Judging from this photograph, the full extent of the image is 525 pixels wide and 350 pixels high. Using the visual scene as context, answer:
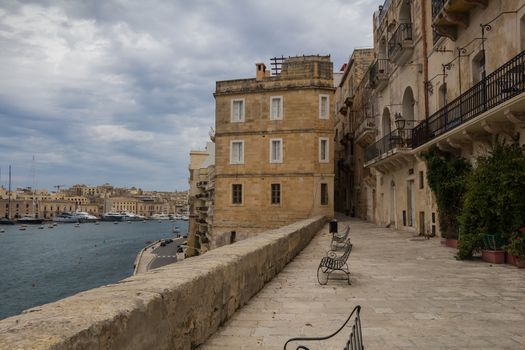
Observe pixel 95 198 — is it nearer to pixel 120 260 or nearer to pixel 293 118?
pixel 120 260

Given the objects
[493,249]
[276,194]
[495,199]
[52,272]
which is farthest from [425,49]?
[52,272]

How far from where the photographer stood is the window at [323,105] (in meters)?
30.6

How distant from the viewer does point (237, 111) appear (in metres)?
31.6

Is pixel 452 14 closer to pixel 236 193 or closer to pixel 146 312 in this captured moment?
pixel 146 312

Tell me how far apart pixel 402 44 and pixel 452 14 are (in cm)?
535

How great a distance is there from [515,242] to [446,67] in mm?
8816

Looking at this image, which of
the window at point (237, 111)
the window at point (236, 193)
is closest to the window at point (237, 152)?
the window at point (237, 111)

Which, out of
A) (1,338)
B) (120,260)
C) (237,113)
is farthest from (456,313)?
(120,260)

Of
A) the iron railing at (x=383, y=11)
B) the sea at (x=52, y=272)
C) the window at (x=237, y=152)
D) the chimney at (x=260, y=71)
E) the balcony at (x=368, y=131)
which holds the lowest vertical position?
the sea at (x=52, y=272)

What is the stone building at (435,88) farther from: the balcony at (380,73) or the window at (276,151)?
the window at (276,151)

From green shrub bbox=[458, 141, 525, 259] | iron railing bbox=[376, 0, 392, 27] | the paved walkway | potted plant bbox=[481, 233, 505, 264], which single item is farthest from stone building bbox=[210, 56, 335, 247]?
the paved walkway

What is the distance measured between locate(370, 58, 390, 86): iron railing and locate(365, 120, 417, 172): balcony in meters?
3.69

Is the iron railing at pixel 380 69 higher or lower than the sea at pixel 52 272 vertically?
higher

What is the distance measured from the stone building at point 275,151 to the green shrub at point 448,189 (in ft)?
50.0
